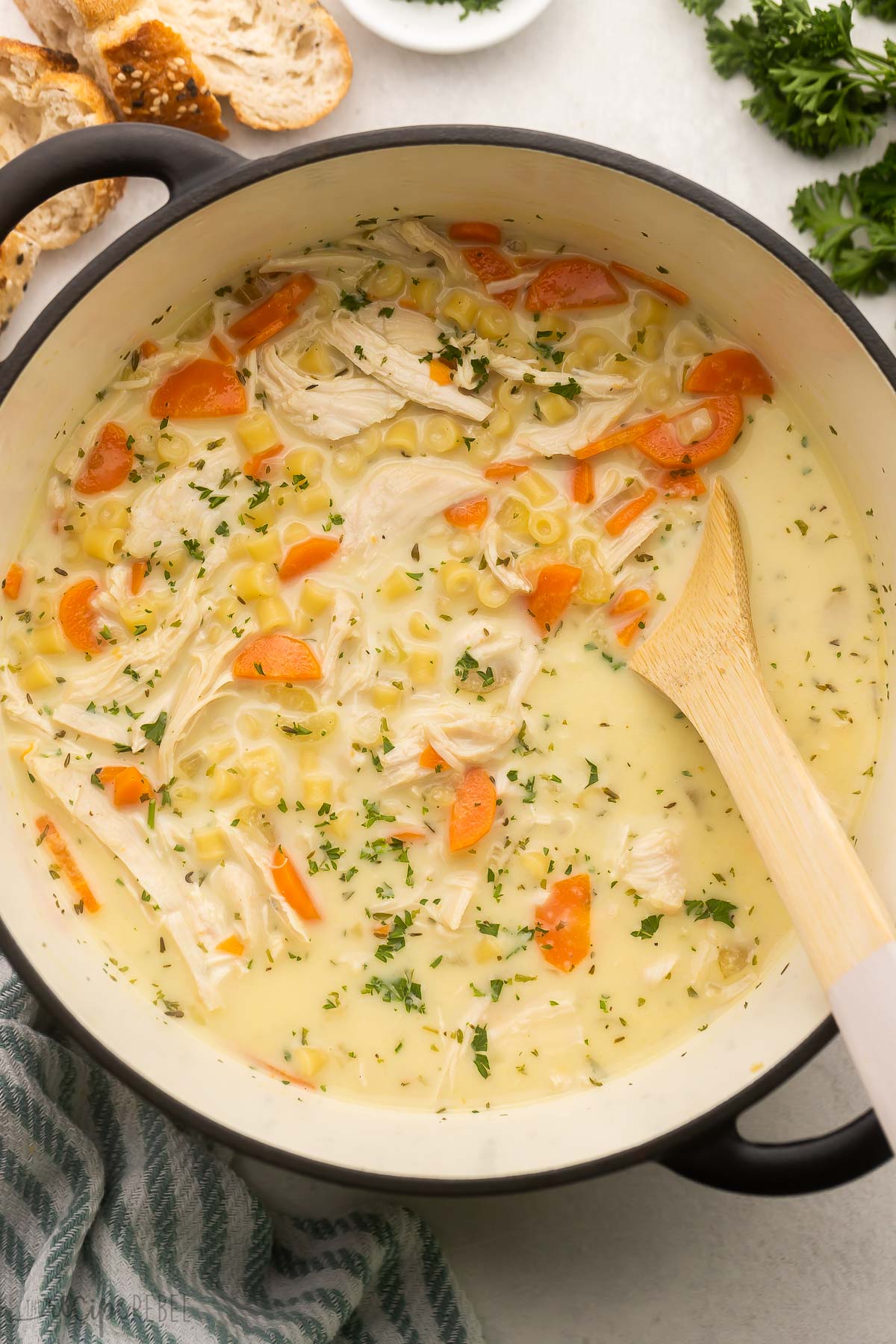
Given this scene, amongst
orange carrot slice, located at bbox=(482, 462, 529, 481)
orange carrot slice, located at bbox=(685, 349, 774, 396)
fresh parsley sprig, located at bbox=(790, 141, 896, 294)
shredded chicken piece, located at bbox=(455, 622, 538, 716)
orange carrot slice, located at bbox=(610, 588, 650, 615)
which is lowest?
shredded chicken piece, located at bbox=(455, 622, 538, 716)

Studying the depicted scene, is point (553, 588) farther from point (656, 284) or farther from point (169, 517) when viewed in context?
point (169, 517)

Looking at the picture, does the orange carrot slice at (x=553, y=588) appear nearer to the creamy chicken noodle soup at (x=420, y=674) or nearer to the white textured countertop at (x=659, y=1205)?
the creamy chicken noodle soup at (x=420, y=674)

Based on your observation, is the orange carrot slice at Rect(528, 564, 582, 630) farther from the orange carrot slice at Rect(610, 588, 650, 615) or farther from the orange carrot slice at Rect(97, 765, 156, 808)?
the orange carrot slice at Rect(97, 765, 156, 808)

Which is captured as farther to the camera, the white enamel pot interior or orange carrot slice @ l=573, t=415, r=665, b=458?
orange carrot slice @ l=573, t=415, r=665, b=458

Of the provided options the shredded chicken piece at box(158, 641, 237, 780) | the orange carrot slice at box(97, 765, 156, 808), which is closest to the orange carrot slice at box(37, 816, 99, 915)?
the orange carrot slice at box(97, 765, 156, 808)

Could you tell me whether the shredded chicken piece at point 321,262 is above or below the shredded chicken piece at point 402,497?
above

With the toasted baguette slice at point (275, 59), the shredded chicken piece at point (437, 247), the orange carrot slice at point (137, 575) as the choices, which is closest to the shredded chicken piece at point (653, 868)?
the orange carrot slice at point (137, 575)

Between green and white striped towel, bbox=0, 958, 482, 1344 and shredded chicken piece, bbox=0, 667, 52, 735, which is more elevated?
shredded chicken piece, bbox=0, 667, 52, 735
